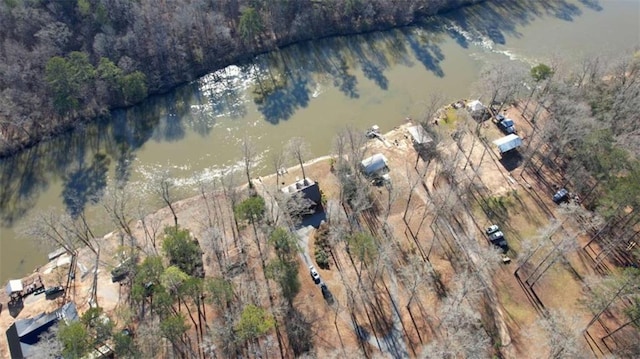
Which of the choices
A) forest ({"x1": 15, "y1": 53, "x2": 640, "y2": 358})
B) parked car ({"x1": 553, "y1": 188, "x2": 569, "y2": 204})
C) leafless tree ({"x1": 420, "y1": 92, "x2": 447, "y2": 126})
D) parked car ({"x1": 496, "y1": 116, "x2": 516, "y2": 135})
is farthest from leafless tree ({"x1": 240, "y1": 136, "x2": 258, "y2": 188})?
parked car ({"x1": 553, "y1": 188, "x2": 569, "y2": 204})

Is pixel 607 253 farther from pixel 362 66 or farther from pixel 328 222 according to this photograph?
pixel 362 66

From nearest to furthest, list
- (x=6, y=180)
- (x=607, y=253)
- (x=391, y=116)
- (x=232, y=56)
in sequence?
(x=607, y=253) → (x=6, y=180) → (x=391, y=116) → (x=232, y=56)

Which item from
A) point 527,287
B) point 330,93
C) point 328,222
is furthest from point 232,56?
point 527,287

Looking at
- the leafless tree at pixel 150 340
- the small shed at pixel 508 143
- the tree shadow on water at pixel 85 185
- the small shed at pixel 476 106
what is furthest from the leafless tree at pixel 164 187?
the small shed at pixel 476 106

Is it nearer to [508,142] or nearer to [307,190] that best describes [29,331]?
[307,190]

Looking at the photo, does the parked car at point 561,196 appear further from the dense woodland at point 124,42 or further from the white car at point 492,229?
the dense woodland at point 124,42

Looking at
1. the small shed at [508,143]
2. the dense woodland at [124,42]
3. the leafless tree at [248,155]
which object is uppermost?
the dense woodland at [124,42]
